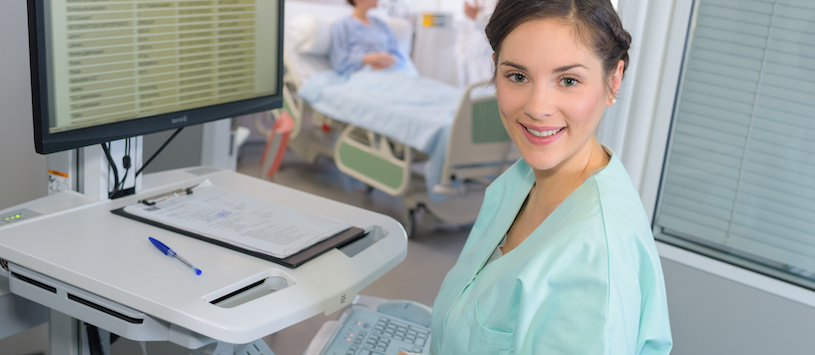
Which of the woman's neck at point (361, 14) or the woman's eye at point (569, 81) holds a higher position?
the woman's eye at point (569, 81)

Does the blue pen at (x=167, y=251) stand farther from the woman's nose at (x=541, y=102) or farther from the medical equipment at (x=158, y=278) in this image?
the woman's nose at (x=541, y=102)

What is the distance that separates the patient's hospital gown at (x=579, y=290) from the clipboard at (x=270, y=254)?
0.35 metres

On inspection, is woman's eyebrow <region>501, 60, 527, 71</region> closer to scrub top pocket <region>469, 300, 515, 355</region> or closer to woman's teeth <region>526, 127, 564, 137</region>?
woman's teeth <region>526, 127, 564, 137</region>

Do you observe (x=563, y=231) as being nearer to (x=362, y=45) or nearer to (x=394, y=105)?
(x=394, y=105)

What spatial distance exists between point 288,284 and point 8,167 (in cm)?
91

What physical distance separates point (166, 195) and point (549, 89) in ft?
2.93

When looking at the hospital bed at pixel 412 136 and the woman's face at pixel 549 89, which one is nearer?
the woman's face at pixel 549 89

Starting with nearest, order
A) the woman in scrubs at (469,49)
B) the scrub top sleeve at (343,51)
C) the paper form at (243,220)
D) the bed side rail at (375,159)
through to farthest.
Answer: the paper form at (243,220) < the bed side rail at (375,159) < the scrub top sleeve at (343,51) < the woman in scrubs at (469,49)

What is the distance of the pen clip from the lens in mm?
1390

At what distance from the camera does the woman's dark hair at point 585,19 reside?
894 millimetres

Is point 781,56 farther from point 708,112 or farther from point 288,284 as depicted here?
point 288,284

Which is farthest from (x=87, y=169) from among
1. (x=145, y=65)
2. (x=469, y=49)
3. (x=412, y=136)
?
(x=469, y=49)

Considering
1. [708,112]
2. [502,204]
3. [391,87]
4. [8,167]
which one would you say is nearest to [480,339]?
[502,204]

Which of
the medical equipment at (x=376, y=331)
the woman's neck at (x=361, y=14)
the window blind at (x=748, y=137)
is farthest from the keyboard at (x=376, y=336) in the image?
the woman's neck at (x=361, y=14)
